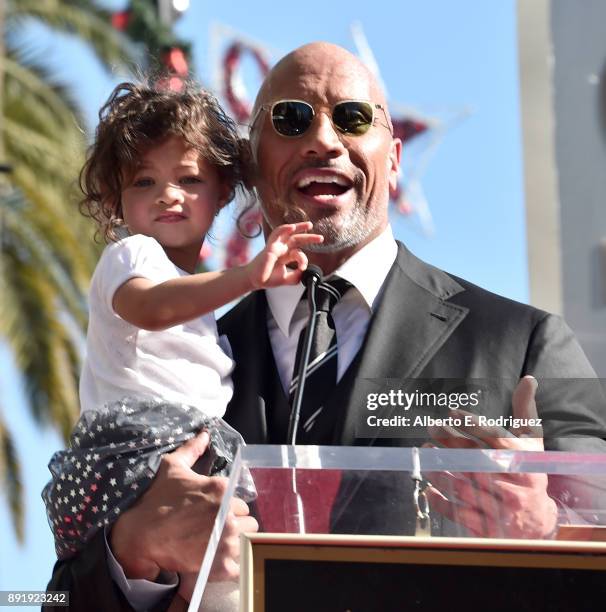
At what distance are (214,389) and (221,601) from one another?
1.10 metres

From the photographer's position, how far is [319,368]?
296 centimetres

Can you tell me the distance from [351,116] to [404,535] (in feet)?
6.26

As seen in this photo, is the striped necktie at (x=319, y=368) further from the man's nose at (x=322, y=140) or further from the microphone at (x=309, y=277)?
the man's nose at (x=322, y=140)

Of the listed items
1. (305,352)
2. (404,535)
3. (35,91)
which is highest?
(35,91)

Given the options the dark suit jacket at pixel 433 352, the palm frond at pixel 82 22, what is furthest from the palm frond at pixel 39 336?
the dark suit jacket at pixel 433 352

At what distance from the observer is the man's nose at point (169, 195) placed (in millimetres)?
2877

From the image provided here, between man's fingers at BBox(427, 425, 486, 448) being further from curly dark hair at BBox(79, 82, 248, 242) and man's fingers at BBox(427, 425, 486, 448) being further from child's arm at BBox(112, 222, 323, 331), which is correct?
curly dark hair at BBox(79, 82, 248, 242)

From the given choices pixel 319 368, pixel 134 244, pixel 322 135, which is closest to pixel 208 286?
pixel 134 244

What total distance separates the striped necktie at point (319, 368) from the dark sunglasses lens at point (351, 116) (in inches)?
20.9

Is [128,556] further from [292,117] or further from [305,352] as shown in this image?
[292,117]

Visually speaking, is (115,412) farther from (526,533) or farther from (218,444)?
(526,533)

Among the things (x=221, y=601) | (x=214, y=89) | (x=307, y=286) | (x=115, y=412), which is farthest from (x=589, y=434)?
(x=214, y=89)

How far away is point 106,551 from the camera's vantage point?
2.41 meters

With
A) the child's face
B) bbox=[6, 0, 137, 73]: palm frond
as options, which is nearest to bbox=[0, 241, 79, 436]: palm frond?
bbox=[6, 0, 137, 73]: palm frond
